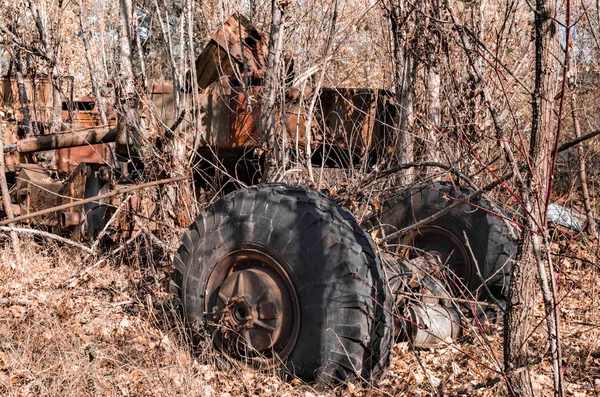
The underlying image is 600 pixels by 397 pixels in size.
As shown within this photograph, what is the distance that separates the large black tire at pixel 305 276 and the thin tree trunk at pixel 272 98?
1.64 m

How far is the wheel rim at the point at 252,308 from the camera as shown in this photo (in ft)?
Result: 12.0

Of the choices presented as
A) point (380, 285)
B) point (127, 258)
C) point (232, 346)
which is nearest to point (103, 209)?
point (127, 258)

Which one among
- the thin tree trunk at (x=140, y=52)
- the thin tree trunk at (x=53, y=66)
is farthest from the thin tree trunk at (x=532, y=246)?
the thin tree trunk at (x=53, y=66)

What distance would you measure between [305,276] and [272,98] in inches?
93.8

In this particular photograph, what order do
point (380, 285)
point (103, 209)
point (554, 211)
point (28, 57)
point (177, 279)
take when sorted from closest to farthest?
point (380, 285) → point (177, 279) → point (103, 209) → point (554, 211) → point (28, 57)

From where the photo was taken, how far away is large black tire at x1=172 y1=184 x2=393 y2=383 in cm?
346

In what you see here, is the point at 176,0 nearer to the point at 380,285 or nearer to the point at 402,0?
the point at 402,0

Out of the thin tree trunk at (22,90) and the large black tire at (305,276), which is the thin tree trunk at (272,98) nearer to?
the large black tire at (305,276)

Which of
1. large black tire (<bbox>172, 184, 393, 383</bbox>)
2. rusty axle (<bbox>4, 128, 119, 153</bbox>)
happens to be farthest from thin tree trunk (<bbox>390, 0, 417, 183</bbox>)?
rusty axle (<bbox>4, 128, 119, 153</bbox>)

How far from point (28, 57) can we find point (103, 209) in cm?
734

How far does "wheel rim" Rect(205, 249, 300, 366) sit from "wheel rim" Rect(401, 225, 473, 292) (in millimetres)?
1620

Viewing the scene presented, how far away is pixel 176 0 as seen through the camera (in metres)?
7.25

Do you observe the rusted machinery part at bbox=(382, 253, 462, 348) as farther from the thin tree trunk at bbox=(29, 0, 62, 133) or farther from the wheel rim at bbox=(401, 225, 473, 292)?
the thin tree trunk at bbox=(29, 0, 62, 133)

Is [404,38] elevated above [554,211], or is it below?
above
